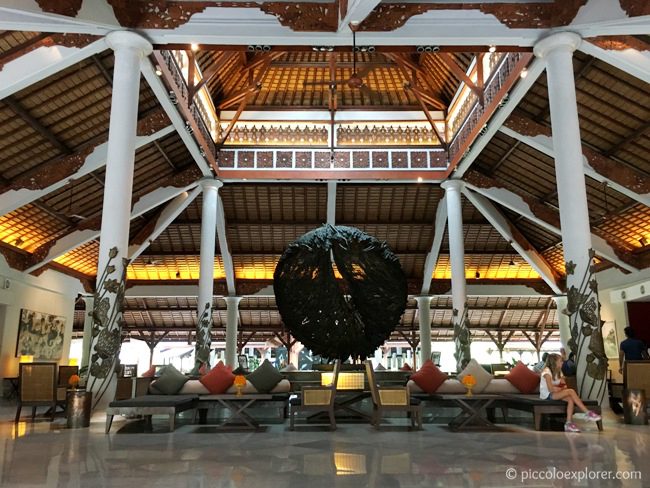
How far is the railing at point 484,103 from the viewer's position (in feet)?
29.1

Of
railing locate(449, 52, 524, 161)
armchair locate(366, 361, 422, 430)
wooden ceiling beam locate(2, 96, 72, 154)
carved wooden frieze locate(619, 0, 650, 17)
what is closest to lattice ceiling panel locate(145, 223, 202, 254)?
wooden ceiling beam locate(2, 96, 72, 154)

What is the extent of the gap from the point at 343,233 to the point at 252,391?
7.82 ft

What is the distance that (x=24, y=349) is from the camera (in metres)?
12.6

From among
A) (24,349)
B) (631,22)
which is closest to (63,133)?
(24,349)

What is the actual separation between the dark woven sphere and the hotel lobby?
0.10ft

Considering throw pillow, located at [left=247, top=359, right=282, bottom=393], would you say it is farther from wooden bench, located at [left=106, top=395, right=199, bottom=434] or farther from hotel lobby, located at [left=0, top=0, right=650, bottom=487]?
wooden bench, located at [left=106, top=395, right=199, bottom=434]

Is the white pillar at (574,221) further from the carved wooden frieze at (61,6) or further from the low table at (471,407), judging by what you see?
the carved wooden frieze at (61,6)

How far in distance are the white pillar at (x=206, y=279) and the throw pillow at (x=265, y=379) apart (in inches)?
170

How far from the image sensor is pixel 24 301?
1262 centimetres

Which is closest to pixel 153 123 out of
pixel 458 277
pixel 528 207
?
pixel 458 277

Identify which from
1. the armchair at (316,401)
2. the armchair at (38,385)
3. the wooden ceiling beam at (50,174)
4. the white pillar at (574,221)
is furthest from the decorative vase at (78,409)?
the white pillar at (574,221)

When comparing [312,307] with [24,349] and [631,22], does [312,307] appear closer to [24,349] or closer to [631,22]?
[631,22]

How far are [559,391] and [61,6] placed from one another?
7.43 metres

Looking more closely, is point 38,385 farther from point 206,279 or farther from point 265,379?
point 206,279
